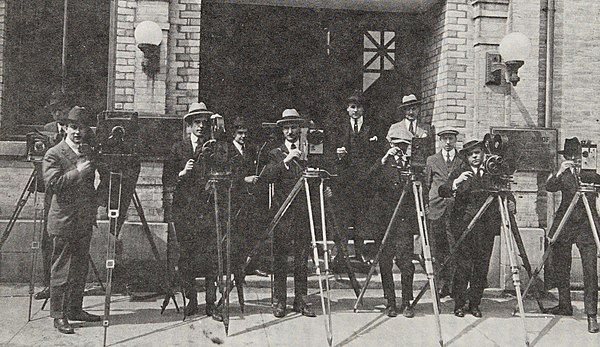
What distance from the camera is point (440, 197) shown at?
7.64 meters

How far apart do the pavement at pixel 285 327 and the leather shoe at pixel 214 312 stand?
0.06 meters

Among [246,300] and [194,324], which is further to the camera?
[246,300]

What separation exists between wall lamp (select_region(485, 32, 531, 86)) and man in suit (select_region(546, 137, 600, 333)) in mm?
1685

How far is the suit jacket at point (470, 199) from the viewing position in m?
7.28

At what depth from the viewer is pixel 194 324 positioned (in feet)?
22.0

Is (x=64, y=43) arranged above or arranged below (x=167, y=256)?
above

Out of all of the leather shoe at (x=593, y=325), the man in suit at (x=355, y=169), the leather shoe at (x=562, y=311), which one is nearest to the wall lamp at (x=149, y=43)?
the man in suit at (x=355, y=169)

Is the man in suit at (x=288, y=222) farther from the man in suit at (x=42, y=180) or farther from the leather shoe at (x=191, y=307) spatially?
the man in suit at (x=42, y=180)

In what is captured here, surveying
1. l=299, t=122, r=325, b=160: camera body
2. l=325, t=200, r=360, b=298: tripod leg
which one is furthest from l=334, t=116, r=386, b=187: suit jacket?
l=325, t=200, r=360, b=298: tripod leg

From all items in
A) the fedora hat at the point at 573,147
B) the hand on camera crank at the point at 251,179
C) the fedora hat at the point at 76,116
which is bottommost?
the hand on camera crank at the point at 251,179

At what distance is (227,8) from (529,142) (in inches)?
199

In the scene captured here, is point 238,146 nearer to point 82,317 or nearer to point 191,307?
point 191,307

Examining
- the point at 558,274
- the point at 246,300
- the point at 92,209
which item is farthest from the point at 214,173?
the point at 558,274

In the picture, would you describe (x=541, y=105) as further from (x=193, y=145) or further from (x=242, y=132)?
(x=193, y=145)
